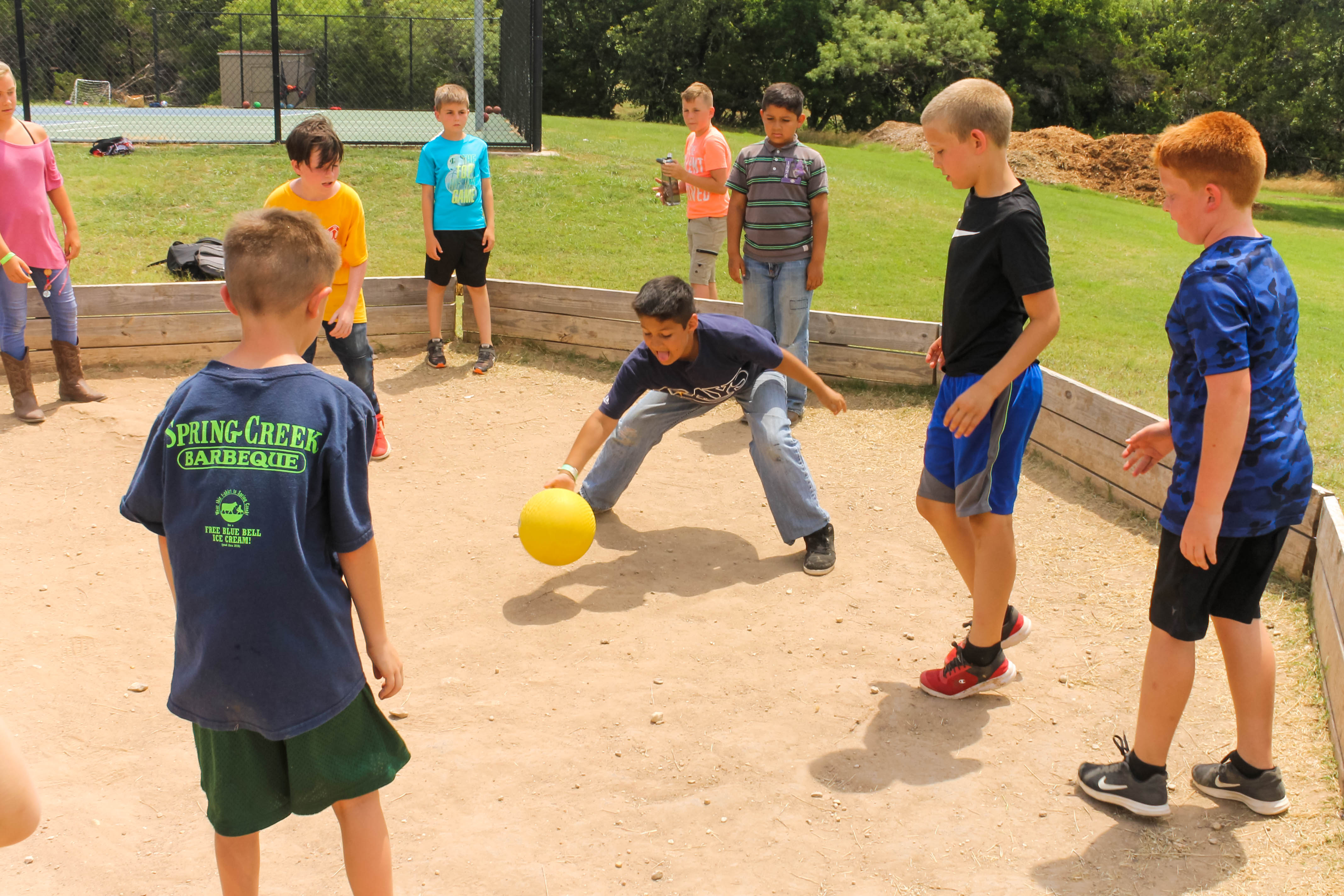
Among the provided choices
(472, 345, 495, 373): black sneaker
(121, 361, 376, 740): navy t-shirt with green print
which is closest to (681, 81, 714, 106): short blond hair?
(472, 345, 495, 373): black sneaker

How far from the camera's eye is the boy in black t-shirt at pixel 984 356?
3.67 metres

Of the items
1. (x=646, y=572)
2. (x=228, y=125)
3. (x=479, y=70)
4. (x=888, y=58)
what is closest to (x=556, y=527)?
(x=646, y=572)

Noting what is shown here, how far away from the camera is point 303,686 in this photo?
2.41 metres

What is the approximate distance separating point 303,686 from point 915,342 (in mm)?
6656

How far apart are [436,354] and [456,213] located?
114 centimetres

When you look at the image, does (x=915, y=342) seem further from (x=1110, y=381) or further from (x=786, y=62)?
(x=786, y=62)

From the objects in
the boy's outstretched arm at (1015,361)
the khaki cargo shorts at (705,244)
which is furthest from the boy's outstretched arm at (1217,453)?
the khaki cargo shorts at (705,244)

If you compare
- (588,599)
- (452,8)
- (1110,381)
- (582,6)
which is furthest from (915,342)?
(582,6)

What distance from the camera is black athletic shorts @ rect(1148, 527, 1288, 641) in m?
3.27

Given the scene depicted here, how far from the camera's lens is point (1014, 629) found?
15.0 feet

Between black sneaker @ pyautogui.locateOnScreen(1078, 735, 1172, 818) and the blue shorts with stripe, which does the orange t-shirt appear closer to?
the blue shorts with stripe

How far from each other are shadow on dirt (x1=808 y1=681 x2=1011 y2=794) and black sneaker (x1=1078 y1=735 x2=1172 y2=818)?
0.39 m

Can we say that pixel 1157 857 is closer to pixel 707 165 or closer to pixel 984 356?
pixel 984 356

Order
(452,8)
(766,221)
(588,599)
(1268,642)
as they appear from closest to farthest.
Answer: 1. (1268,642)
2. (588,599)
3. (766,221)
4. (452,8)
